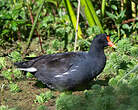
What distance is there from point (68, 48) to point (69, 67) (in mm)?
1635

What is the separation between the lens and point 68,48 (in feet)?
20.4

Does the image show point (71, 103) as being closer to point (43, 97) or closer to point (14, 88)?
point (43, 97)

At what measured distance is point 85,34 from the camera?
6.46 metres

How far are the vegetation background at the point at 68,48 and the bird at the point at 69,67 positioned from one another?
0.17 metres

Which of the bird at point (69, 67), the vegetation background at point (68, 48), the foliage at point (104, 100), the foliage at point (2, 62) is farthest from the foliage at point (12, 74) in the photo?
the foliage at point (104, 100)

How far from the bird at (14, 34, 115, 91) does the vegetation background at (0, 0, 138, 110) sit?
0.17 meters

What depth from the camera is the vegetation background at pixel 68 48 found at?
11.3ft

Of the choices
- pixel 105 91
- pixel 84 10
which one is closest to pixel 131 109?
pixel 105 91

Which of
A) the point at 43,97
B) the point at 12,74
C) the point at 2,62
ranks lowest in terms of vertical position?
the point at 43,97

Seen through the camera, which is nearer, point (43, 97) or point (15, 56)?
point (43, 97)

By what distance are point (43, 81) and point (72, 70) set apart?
1.51 ft

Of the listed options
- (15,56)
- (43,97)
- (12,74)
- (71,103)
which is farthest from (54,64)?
(71,103)

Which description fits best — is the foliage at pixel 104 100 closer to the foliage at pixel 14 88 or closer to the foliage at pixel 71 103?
the foliage at pixel 71 103

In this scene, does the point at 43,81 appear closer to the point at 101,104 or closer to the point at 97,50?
the point at 97,50
